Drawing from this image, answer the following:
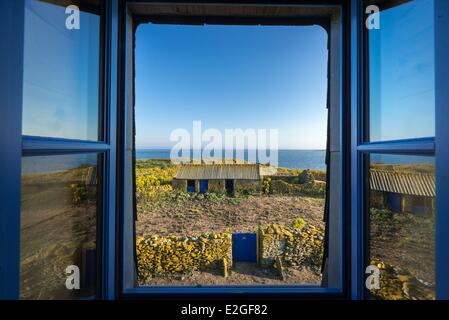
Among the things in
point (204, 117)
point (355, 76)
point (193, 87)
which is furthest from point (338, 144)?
point (193, 87)

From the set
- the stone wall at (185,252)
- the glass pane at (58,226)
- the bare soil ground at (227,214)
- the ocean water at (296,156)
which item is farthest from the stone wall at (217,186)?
the glass pane at (58,226)

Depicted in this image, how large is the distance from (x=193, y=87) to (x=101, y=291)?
2233 millimetres

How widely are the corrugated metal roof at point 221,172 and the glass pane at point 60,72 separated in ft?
6.70

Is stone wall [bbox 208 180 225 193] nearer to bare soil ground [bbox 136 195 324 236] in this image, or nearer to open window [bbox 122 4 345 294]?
open window [bbox 122 4 345 294]

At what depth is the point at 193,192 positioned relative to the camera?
10.1 feet

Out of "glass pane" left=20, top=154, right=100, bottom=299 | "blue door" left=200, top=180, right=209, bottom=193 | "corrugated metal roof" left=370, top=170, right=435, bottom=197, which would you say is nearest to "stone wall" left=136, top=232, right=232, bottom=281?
"glass pane" left=20, top=154, right=100, bottom=299

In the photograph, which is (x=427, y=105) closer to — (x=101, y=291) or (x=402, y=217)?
(x=402, y=217)

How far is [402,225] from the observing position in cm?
80

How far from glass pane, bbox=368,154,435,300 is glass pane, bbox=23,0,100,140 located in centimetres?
113

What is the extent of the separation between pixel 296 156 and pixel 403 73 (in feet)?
5.08

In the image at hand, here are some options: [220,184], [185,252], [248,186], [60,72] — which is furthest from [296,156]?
[60,72]

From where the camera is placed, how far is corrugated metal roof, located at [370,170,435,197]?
0.60 meters

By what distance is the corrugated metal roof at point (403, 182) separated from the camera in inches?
23.6

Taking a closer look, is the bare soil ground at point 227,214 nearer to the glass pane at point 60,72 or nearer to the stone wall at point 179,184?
the stone wall at point 179,184
